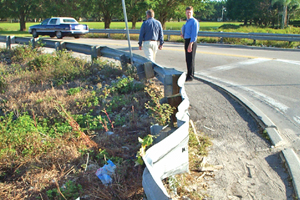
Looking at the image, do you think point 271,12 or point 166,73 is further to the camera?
point 271,12

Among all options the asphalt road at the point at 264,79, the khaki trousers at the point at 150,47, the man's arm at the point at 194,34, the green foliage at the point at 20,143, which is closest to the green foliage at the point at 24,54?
the asphalt road at the point at 264,79

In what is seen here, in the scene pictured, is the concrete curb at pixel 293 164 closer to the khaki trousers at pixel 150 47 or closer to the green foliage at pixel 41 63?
the khaki trousers at pixel 150 47

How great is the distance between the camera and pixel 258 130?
15.9 ft

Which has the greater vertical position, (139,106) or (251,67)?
(251,67)

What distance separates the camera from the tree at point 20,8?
40906 mm

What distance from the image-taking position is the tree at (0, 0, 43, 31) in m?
40.9

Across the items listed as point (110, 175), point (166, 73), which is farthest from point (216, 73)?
point (110, 175)

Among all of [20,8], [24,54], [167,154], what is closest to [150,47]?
[167,154]

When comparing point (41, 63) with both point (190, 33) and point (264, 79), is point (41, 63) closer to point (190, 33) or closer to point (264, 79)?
point (190, 33)

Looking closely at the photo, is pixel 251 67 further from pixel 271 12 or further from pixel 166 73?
pixel 271 12

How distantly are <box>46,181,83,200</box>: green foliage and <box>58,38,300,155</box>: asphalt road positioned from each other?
294 centimetres

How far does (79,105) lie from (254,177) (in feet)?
12.8

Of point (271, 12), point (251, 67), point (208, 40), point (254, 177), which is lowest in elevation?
point (254, 177)

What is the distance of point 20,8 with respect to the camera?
41594 mm
